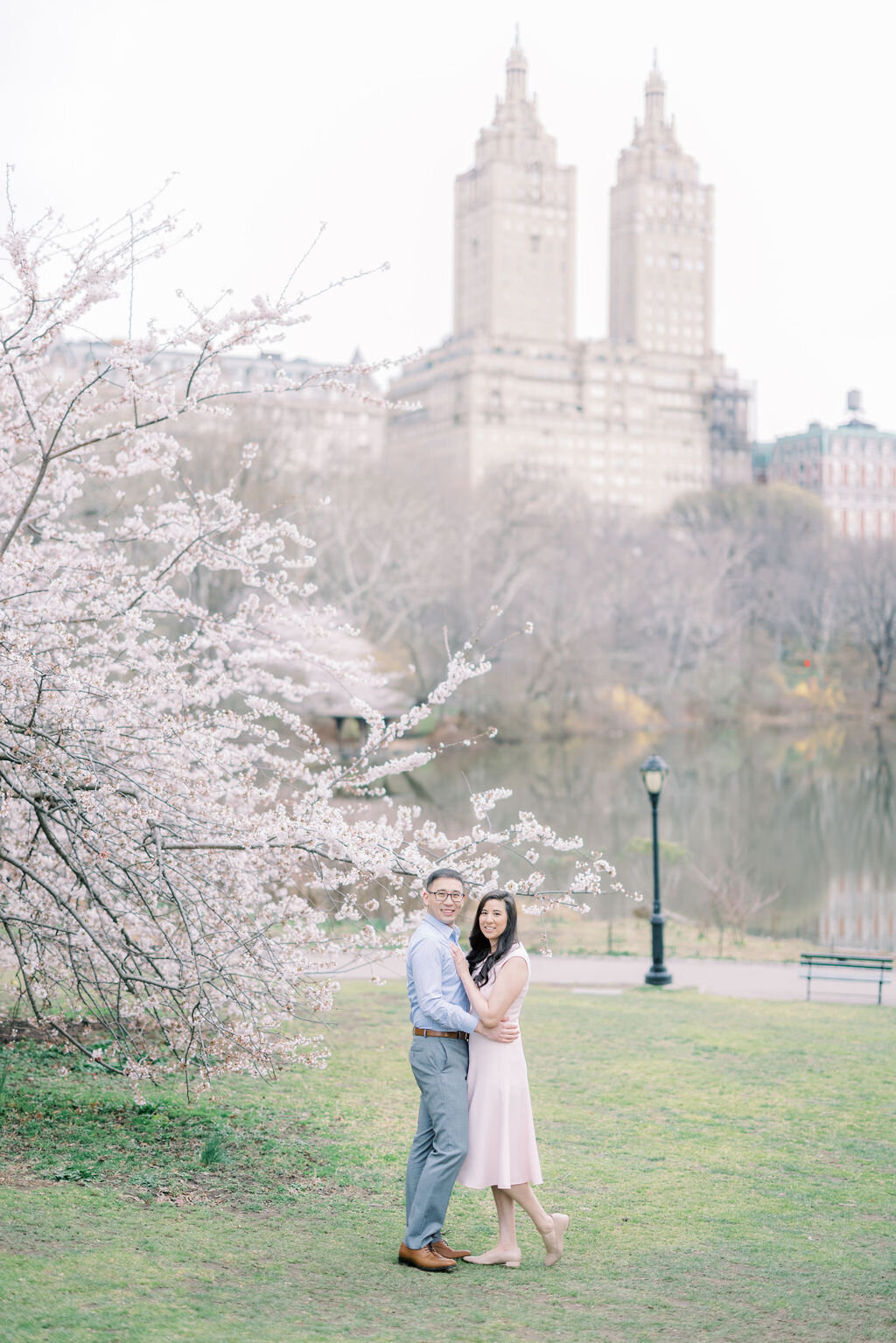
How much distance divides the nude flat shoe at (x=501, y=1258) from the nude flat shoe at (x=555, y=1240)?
13 cm

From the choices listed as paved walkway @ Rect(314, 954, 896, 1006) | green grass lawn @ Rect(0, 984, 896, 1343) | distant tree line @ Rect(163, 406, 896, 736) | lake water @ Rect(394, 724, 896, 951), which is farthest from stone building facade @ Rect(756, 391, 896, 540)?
green grass lawn @ Rect(0, 984, 896, 1343)

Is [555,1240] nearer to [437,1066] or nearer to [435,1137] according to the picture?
[435,1137]

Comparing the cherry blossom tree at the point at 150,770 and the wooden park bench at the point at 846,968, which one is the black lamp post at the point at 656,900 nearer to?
the wooden park bench at the point at 846,968

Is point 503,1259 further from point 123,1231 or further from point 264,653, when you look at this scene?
point 264,653

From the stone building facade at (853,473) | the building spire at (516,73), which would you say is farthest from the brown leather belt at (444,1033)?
the building spire at (516,73)

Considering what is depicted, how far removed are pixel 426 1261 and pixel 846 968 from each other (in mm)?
10722

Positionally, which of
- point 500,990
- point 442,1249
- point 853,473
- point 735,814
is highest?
point 853,473

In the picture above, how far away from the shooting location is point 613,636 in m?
71.0

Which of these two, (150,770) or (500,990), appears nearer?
(500,990)

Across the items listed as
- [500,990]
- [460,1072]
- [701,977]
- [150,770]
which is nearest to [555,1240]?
[460,1072]

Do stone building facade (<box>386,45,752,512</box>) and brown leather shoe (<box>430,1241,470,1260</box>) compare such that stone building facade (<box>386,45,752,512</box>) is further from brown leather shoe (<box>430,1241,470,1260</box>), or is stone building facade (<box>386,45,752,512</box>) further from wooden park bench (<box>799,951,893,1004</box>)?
brown leather shoe (<box>430,1241,470,1260</box>)

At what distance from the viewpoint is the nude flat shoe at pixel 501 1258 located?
622cm

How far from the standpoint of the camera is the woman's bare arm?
5.99m

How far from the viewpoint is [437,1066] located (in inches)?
239
